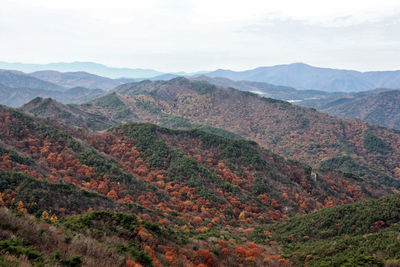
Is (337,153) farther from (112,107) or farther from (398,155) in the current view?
(112,107)

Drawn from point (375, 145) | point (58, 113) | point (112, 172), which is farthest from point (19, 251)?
point (375, 145)

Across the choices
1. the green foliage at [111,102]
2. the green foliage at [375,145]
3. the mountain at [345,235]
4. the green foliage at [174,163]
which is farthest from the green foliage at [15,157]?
the green foliage at [375,145]

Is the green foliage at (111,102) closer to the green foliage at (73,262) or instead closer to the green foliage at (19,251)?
the green foliage at (19,251)

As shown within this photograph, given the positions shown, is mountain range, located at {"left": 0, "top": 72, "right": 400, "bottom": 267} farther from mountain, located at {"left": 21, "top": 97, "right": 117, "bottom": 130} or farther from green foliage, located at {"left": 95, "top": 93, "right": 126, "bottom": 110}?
green foliage, located at {"left": 95, "top": 93, "right": 126, "bottom": 110}

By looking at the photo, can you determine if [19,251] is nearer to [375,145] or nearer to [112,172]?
[112,172]

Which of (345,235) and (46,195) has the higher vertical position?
(46,195)

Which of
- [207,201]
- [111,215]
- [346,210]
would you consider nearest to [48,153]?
[207,201]

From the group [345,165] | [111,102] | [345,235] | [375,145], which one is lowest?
[345,165]
